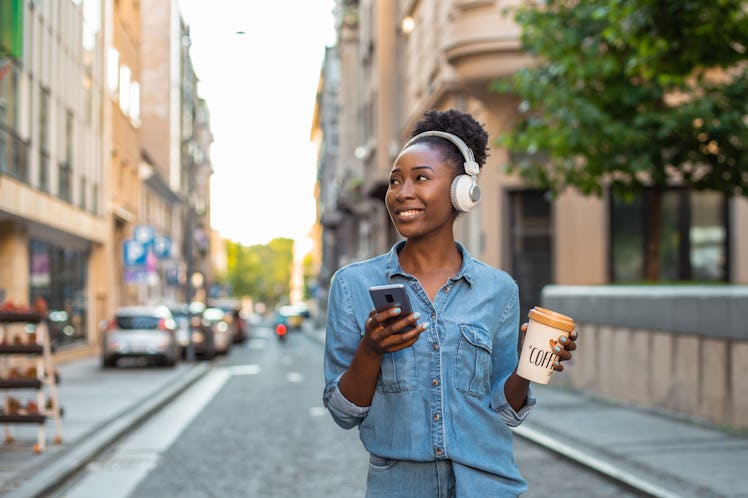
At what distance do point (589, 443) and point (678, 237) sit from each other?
44.4 feet

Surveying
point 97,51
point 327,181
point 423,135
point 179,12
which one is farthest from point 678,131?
point 327,181

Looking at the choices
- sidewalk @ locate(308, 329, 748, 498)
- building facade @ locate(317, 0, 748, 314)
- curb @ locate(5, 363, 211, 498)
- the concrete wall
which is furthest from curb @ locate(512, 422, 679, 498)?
building facade @ locate(317, 0, 748, 314)

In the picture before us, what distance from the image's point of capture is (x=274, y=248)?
604 feet

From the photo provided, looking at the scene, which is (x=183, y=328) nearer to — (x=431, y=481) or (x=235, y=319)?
(x=235, y=319)

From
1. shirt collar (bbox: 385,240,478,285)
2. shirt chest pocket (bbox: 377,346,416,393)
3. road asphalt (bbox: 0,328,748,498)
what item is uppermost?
shirt collar (bbox: 385,240,478,285)

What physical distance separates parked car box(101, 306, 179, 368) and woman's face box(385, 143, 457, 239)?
21.8m

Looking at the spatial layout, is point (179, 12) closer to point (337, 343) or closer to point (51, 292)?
point (51, 292)

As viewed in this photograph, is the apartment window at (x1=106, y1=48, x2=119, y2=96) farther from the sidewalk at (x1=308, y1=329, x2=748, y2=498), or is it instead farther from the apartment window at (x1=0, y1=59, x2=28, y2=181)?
the sidewalk at (x1=308, y1=329, x2=748, y2=498)

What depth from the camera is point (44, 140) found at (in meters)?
24.0

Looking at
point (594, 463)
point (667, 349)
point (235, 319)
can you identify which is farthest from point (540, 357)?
point (235, 319)

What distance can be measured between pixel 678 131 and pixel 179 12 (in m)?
49.7

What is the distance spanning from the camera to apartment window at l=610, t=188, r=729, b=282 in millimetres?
22297

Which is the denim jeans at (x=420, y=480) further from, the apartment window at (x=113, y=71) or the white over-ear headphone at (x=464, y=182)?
the apartment window at (x=113, y=71)

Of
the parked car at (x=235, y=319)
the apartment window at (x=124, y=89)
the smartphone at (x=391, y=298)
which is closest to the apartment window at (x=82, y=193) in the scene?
the apartment window at (x=124, y=89)
